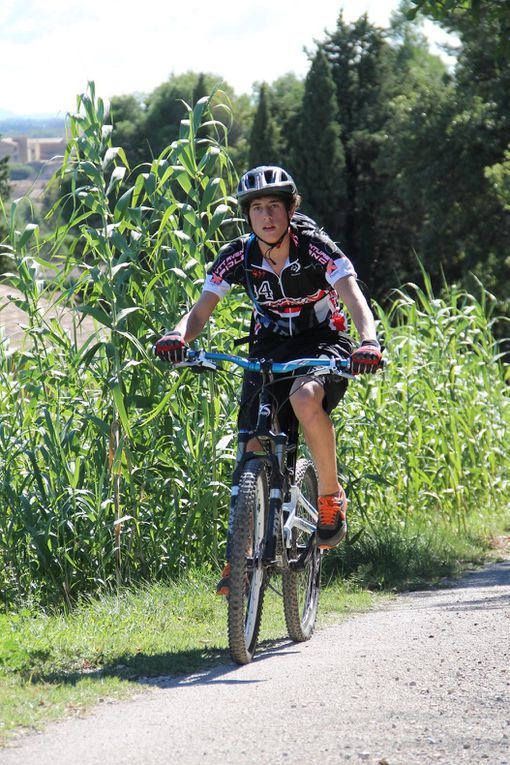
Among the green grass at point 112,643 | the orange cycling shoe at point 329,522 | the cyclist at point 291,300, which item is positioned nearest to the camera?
the green grass at point 112,643

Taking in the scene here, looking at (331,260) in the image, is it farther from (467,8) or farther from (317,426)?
(467,8)

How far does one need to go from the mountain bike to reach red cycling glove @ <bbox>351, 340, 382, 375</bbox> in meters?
0.14

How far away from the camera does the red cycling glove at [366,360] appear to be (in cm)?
507

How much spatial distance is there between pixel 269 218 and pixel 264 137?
55.1 m

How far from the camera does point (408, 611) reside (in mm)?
6363

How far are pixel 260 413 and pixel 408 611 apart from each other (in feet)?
5.29

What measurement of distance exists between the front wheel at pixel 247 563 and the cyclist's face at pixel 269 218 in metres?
1.00

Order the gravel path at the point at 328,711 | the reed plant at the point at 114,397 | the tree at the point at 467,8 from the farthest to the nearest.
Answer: the tree at the point at 467,8 → the reed plant at the point at 114,397 → the gravel path at the point at 328,711

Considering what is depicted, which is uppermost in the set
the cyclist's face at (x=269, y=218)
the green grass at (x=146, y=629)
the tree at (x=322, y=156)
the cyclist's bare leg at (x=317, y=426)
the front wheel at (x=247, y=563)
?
the tree at (x=322, y=156)

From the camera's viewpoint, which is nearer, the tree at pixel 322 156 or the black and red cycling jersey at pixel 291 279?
the black and red cycling jersey at pixel 291 279

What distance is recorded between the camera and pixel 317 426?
17.9 ft

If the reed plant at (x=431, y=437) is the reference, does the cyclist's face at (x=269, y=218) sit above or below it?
above

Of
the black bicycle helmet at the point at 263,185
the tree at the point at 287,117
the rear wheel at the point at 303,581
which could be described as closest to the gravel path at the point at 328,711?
→ the rear wheel at the point at 303,581

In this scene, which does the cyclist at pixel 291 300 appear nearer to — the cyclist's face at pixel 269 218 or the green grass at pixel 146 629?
the cyclist's face at pixel 269 218
